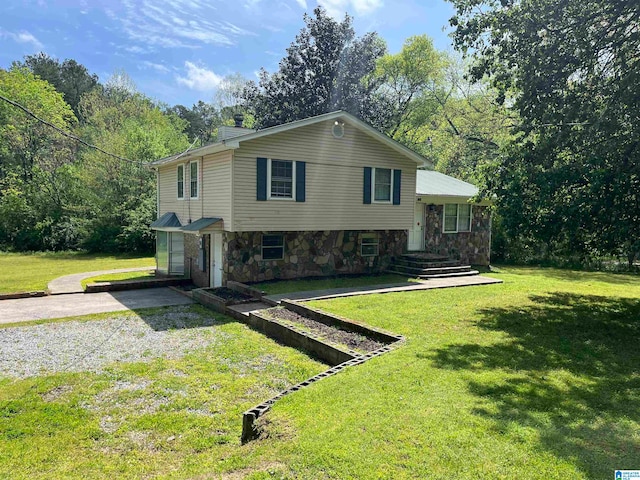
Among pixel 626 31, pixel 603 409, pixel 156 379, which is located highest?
pixel 626 31

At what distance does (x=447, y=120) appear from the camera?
1281 inches

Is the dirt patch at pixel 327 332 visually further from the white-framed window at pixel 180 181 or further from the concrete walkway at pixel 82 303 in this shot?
the white-framed window at pixel 180 181

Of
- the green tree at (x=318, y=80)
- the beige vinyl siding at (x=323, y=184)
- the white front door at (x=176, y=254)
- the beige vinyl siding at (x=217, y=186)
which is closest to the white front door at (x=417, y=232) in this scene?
the beige vinyl siding at (x=323, y=184)

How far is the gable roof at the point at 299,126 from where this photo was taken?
1106cm

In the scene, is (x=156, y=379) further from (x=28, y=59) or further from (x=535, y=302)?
(x=28, y=59)

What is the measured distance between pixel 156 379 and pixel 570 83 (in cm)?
1002

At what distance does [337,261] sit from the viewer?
1412cm

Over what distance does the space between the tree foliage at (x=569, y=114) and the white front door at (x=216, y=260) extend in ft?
24.8

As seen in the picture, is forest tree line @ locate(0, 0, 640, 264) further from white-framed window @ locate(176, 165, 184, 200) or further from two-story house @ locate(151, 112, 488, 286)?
white-framed window @ locate(176, 165, 184, 200)

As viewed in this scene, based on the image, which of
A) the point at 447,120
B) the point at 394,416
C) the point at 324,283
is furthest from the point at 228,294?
the point at 447,120

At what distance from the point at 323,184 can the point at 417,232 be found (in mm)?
5428

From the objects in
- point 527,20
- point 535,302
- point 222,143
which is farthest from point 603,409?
point 222,143

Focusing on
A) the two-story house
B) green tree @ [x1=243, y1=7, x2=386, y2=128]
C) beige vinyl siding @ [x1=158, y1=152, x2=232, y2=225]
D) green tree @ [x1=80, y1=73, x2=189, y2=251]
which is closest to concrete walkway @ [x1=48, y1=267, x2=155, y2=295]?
the two-story house

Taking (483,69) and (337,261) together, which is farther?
(337,261)
